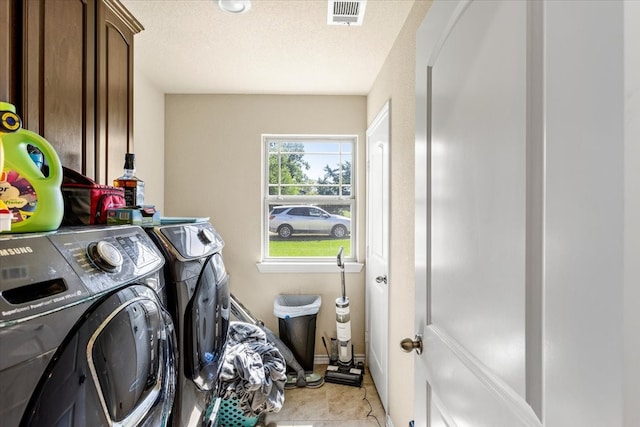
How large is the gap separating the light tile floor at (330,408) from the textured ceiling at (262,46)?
2378mm

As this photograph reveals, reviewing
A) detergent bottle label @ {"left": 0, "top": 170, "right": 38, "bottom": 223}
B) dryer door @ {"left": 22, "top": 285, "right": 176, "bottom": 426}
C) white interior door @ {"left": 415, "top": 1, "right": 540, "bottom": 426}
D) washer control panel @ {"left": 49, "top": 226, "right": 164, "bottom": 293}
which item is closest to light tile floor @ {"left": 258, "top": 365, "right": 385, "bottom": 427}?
white interior door @ {"left": 415, "top": 1, "right": 540, "bottom": 426}

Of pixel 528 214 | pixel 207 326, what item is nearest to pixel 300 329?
pixel 207 326

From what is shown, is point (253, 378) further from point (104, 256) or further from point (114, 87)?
point (114, 87)

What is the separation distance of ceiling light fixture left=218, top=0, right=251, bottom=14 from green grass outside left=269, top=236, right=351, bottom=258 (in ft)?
6.08

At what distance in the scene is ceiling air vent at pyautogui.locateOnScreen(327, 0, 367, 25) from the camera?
5.02 feet

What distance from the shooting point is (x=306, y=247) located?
2943 millimetres

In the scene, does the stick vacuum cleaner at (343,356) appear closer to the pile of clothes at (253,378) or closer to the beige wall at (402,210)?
the beige wall at (402,210)

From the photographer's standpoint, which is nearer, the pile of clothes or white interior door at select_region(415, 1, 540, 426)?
white interior door at select_region(415, 1, 540, 426)

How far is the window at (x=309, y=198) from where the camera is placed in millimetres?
2932

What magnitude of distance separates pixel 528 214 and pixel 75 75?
5.01ft

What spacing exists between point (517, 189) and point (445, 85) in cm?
41

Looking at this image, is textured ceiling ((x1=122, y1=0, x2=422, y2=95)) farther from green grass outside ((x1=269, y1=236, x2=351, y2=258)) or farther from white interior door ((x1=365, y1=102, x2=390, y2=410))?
green grass outside ((x1=269, y1=236, x2=351, y2=258))

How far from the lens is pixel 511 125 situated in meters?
0.56

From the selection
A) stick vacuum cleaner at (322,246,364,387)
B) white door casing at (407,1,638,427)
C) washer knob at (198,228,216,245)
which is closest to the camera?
white door casing at (407,1,638,427)
